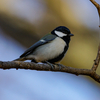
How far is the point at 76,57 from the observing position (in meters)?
2.71

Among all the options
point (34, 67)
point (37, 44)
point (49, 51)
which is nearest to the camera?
point (34, 67)

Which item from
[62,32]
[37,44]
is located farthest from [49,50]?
[62,32]

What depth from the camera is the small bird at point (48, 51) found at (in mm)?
1724

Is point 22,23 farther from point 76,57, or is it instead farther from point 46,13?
point 76,57

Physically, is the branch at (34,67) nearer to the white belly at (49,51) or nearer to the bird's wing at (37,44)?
the white belly at (49,51)

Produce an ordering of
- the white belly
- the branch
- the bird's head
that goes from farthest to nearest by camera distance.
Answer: the bird's head
the white belly
the branch

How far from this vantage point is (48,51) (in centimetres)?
172

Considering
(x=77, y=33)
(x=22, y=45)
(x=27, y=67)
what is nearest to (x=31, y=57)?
(x=27, y=67)

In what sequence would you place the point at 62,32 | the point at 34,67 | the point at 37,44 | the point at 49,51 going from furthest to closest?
the point at 62,32
the point at 37,44
the point at 49,51
the point at 34,67

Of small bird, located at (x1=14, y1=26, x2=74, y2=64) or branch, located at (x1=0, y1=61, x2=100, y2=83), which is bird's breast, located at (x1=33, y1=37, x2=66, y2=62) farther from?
branch, located at (x1=0, y1=61, x2=100, y2=83)

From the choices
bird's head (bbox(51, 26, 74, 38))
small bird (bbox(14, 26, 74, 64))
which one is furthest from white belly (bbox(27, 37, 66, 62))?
bird's head (bbox(51, 26, 74, 38))

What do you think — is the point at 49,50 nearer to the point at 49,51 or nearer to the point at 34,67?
the point at 49,51

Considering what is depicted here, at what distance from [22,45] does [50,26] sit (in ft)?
1.74

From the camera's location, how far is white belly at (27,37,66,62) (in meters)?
1.72
